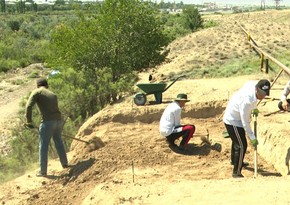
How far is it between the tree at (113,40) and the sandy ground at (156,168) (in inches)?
163

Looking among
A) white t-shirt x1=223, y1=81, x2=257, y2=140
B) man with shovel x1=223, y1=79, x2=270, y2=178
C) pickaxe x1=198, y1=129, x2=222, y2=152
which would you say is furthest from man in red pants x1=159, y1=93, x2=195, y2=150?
white t-shirt x1=223, y1=81, x2=257, y2=140

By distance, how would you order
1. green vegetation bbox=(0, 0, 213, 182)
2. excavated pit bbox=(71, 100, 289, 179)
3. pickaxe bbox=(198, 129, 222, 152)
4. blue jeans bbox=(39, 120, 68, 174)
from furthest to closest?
1. green vegetation bbox=(0, 0, 213, 182)
2. pickaxe bbox=(198, 129, 222, 152)
3. excavated pit bbox=(71, 100, 289, 179)
4. blue jeans bbox=(39, 120, 68, 174)

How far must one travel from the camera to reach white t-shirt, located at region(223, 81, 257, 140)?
7.18 metres

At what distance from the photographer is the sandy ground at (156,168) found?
6711 millimetres

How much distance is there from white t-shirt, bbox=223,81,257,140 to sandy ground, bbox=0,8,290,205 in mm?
875

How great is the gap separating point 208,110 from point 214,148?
210 cm

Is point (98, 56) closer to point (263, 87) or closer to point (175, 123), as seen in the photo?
point (175, 123)

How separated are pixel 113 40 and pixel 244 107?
37.2ft

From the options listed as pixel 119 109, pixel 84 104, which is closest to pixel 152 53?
pixel 84 104

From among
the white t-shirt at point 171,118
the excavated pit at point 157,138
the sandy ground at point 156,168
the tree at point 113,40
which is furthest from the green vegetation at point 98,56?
the white t-shirt at point 171,118

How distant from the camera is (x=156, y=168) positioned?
28.5 feet

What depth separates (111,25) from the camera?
17875 millimetres

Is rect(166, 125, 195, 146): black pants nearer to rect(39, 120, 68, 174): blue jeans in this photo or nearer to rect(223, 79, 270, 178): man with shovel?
rect(223, 79, 270, 178): man with shovel

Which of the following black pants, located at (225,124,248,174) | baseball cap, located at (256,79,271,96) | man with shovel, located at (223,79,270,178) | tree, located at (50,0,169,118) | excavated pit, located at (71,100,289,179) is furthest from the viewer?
tree, located at (50,0,169,118)
